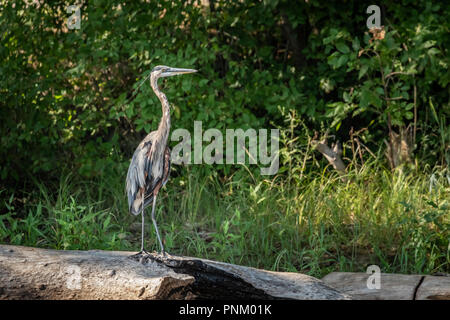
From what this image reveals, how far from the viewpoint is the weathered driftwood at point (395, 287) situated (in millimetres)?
3277

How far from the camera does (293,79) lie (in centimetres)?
565

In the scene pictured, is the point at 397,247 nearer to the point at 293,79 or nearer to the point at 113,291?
the point at 293,79

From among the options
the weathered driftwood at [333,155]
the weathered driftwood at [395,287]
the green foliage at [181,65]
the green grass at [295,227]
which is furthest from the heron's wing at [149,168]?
the weathered driftwood at [333,155]

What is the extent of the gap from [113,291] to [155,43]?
10.1 feet

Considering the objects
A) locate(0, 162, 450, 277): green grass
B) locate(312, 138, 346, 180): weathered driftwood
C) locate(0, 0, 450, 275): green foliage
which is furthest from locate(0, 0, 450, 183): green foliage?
locate(0, 162, 450, 277): green grass

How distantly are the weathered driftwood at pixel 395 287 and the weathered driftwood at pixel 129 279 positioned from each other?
332 mm

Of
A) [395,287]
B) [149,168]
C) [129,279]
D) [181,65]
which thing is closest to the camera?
[129,279]

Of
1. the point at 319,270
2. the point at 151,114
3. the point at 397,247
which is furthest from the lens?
the point at 151,114

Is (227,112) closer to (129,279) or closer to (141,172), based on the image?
(141,172)

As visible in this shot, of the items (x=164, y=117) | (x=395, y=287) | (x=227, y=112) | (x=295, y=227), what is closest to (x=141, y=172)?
(x=164, y=117)

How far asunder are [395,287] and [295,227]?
1214mm

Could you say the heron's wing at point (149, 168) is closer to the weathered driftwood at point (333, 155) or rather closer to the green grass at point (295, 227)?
the green grass at point (295, 227)

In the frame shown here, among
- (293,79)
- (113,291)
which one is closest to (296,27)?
(293,79)

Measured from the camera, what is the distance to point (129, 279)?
2.84 metres
